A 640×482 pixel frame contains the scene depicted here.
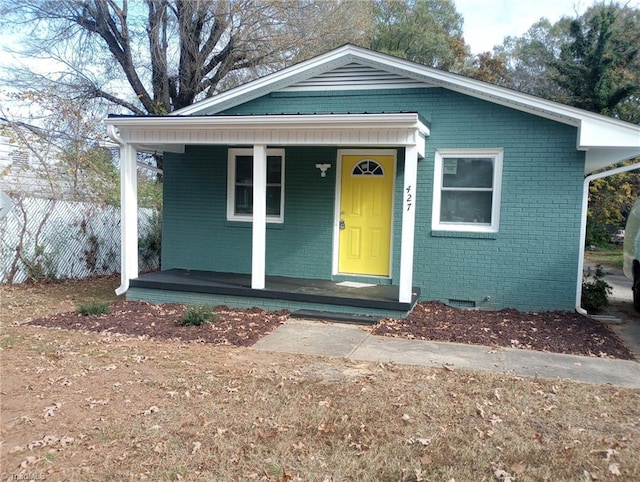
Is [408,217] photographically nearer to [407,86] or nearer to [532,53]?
[407,86]

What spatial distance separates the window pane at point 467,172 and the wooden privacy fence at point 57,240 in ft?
27.2

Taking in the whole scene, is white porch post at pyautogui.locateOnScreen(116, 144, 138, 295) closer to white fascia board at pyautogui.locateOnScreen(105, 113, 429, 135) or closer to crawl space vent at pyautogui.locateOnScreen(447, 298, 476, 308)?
white fascia board at pyautogui.locateOnScreen(105, 113, 429, 135)

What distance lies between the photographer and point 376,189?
9.09m

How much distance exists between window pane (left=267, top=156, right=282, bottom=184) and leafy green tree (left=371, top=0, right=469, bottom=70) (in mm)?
17024

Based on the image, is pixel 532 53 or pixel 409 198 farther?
pixel 532 53

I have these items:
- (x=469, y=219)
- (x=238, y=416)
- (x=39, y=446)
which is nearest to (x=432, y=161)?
(x=469, y=219)

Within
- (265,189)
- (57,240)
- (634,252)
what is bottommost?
(57,240)

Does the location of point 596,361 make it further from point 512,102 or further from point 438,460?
point 512,102

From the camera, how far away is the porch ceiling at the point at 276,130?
23.8 ft

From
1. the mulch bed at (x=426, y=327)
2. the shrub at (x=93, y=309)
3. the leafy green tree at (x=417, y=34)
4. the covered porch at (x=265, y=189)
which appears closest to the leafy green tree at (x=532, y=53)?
the leafy green tree at (x=417, y=34)

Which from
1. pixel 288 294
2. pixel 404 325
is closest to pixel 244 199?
pixel 288 294

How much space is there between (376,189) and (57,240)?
23.7 ft

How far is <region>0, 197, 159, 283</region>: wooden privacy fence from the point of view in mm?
10250

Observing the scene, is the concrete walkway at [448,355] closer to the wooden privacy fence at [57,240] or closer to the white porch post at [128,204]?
the white porch post at [128,204]
